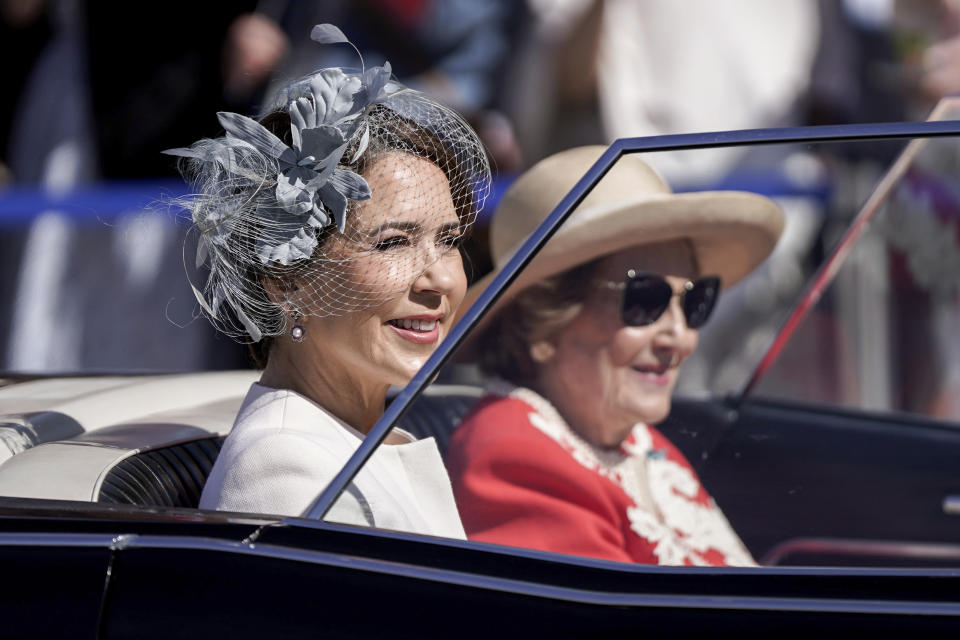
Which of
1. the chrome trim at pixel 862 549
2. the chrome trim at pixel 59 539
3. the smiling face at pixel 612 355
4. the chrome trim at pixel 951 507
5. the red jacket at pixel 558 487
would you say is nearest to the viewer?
the chrome trim at pixel 59 539

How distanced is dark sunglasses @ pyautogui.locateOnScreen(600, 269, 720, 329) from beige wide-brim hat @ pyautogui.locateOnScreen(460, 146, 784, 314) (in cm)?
3

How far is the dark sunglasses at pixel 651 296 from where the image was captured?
1409mm

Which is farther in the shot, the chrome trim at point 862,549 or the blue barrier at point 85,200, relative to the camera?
the blue barrier at point 85,200

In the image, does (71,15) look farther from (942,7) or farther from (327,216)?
(327,216)

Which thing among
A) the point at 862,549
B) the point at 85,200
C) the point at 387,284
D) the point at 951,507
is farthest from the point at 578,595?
the point at 85,200

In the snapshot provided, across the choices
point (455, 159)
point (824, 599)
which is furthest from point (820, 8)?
point (824, 599)

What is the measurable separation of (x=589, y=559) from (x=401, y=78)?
3.24 metres

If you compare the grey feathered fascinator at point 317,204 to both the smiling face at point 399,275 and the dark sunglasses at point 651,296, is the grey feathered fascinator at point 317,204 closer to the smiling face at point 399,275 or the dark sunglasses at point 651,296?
the smiling face at point 399,275

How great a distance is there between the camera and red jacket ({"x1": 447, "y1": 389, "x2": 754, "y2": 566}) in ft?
4.16

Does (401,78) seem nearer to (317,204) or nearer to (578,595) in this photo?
(317,204)

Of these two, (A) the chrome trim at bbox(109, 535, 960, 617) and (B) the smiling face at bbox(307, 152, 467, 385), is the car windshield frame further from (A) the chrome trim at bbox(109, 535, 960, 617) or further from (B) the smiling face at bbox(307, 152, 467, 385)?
(B) the smiling face at bbox(307, 152, 467, 385)

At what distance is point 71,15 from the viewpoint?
180 inches

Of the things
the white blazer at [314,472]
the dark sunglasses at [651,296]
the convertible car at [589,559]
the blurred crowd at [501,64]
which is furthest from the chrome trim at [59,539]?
the blurred crowd at [501,64]

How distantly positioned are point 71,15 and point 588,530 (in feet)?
12.6
